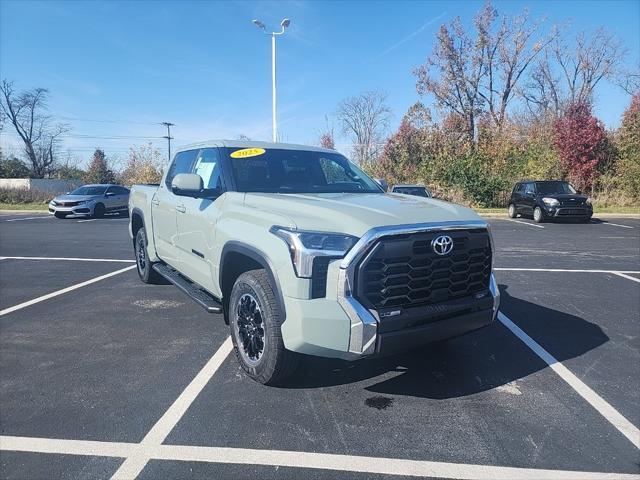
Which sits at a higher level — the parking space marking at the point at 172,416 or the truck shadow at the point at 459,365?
the truck shadow at the point at 459,365

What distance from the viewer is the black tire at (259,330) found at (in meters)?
3.06

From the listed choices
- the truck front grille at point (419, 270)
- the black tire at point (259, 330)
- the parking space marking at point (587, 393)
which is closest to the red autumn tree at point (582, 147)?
the parking space marking at point (587, 393)

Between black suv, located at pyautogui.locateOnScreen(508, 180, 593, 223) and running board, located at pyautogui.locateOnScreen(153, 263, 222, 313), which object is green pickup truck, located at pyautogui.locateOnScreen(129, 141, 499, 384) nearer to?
running board, located at pyautogui.locateOnScreen(153, 263, 222, 313)

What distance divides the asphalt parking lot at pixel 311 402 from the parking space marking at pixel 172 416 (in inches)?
0.4

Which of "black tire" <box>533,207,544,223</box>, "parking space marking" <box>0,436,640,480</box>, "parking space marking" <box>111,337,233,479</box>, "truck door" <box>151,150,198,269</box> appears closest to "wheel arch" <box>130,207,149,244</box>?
"truck door" <box>151,150,198,269</box>

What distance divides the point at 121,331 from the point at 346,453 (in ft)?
10.2

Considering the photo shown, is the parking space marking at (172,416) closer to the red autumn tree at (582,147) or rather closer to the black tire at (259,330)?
the black tire at (259,330)

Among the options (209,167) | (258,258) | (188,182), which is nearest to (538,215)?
(209,167)

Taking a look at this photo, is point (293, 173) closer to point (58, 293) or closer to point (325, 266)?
point (325, 266)

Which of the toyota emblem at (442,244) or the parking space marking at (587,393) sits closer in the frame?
the parking space marking at (587,393)

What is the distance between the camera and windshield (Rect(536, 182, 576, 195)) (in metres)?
17.5

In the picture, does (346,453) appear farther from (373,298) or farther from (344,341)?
(373,298)

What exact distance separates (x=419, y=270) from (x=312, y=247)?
756 mm

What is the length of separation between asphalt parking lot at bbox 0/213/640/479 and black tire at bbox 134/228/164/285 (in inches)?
32.0
